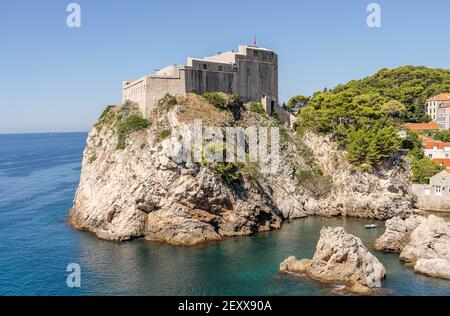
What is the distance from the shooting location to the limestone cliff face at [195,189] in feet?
133

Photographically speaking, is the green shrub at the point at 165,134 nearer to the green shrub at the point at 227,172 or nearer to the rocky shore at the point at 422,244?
the green shrub at the point at 227,172

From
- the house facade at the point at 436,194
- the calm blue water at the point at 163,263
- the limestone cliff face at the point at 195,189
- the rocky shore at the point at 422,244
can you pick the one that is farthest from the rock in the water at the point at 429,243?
the house facade at the point at 436,194

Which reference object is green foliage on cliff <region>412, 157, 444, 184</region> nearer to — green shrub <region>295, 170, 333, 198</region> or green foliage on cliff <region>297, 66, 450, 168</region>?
green foliage on cliff <region>297, 66, 450, 168</region>

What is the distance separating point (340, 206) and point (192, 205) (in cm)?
1868

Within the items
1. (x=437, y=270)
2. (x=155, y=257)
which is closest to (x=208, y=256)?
(x=155, y=257)

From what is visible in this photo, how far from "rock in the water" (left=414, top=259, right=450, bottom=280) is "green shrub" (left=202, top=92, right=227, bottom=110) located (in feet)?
89.6

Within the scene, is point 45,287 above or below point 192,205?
below

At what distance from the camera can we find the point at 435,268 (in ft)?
98.3

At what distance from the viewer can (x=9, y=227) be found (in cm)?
4512

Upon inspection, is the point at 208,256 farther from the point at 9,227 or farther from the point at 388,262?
the point at 9,227

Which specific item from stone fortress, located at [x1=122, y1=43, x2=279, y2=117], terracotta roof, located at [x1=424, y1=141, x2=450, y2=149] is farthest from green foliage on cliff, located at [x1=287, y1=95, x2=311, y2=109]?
terracotta roof, located at [x1=424, y1=141, x2=450, y2=149]

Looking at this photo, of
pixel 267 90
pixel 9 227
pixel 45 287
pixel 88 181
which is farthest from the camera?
pixel 267 90

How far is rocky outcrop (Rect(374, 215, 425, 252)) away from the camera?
35750 millimetres

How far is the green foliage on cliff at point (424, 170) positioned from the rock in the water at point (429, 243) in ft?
61.6
